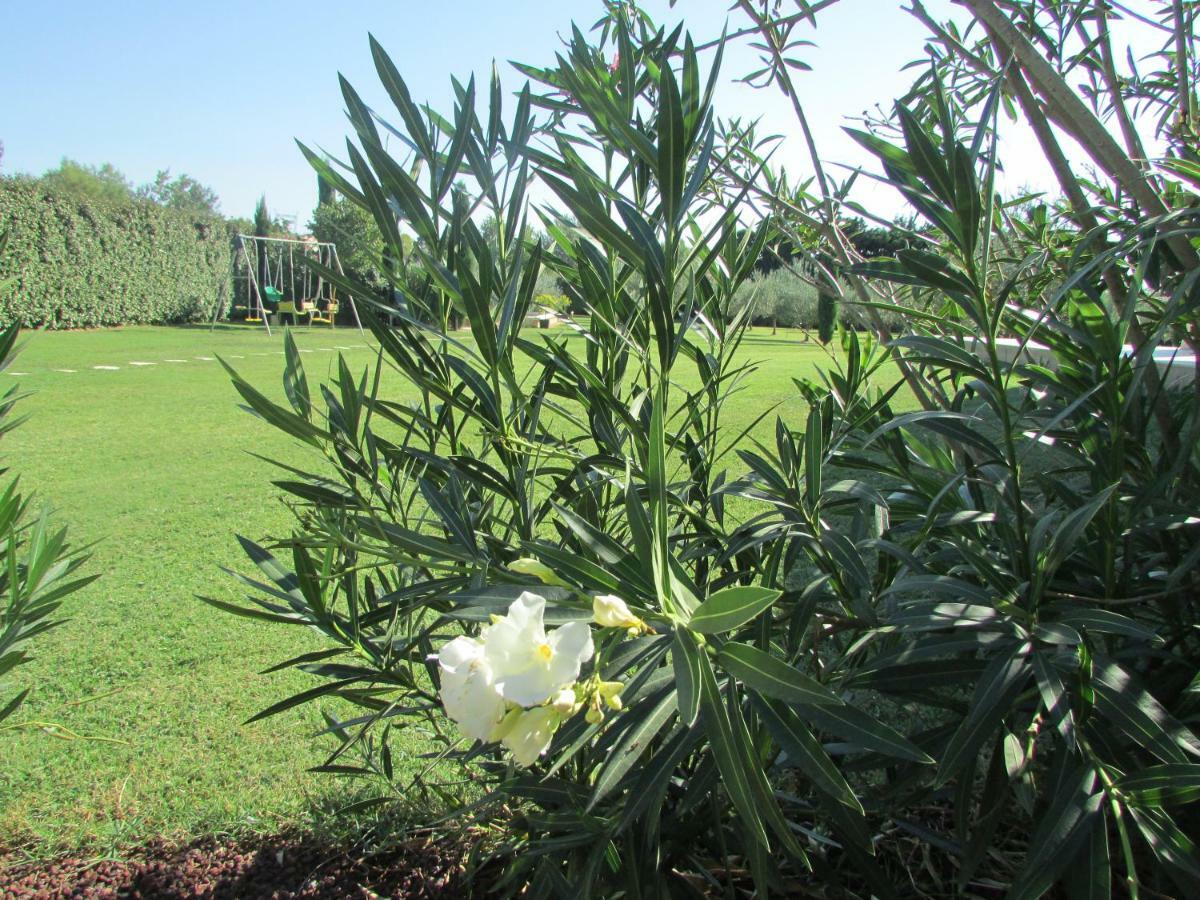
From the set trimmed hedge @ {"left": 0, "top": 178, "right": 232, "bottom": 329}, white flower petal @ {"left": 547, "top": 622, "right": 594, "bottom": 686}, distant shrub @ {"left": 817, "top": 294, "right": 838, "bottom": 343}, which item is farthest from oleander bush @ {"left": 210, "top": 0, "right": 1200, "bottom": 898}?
trimmed hedge @ {"left": 0, "top": 178, "right": 232, "bottom": 329}

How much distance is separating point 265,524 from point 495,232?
3.49 metres

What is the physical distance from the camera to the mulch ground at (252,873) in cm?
133

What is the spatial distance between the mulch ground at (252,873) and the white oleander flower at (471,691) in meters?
0.93

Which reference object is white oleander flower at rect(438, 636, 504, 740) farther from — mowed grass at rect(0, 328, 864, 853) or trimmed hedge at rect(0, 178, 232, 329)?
trimmed hedge at rect(0, 178, 232, 329)

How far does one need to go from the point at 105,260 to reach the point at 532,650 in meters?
20.7

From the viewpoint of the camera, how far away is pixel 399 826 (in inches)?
57.2

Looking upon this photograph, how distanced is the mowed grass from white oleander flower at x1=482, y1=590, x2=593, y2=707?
65cm

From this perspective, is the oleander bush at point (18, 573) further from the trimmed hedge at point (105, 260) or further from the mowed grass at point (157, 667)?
the trimmed hedge at point (105, 260)

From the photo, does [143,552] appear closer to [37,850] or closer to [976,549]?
[37,850]

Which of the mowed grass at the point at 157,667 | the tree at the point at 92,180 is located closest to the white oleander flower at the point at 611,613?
the mowed grass at the point at 157,667

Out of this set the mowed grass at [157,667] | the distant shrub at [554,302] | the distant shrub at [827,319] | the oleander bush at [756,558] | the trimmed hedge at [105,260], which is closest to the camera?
the oleander bush at [756,558]

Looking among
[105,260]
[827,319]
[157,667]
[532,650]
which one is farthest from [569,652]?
[105,260]

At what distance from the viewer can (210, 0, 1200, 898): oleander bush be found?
1.97ft

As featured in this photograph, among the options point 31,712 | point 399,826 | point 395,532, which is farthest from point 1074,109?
point 31,712
